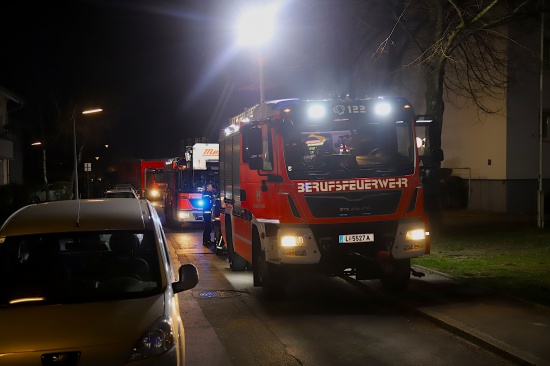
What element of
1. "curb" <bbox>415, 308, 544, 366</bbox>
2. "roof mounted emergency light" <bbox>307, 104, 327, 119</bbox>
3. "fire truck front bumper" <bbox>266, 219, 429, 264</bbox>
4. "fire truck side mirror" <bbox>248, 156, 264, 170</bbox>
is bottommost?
"curb" <bbox>415, 308, 544, 366</bbox>

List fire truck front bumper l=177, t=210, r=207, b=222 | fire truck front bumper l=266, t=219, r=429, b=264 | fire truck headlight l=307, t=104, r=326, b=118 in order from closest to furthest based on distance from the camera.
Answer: fire truck front bumper l=266, t=219, r=429, b=264, fire truck headlight l=307, t=104, r=326, b=118, fire truck front bumper l=177, t=210, r=207, b=222

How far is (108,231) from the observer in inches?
234

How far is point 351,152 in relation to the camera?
11.3 m

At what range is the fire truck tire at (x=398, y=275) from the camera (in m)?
11.5

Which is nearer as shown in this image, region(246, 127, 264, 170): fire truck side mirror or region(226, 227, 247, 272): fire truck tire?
region(246, 127, 264, 170): fire truck side mirror

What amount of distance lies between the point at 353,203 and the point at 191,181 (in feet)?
54.9

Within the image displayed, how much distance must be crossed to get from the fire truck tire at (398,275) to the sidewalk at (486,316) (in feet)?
0.79

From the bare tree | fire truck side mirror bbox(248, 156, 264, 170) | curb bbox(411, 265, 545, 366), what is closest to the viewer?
curb bbox(411, 265, 545, 366)

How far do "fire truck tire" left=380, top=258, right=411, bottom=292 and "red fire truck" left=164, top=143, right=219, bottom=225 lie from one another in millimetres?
14571

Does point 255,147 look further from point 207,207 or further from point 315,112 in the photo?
point 207,207

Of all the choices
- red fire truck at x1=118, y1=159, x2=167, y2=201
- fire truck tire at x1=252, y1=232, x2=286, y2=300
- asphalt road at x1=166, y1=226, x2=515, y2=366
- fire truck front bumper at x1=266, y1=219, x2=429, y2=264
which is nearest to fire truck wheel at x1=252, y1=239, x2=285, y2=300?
fire truck tire at x1=252, y1=232, x2=286, y2=300

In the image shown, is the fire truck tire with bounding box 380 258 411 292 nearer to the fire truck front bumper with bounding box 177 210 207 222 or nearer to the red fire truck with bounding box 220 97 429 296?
the red fire truck with bounding box 220 97 429 296

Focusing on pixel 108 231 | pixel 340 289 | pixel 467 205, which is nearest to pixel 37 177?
pixel 467 205

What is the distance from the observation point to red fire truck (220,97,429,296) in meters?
10.9
